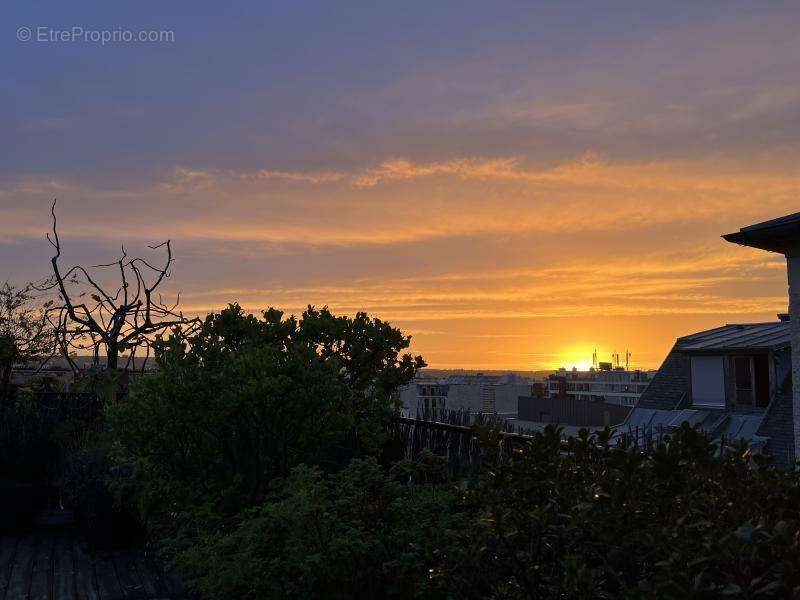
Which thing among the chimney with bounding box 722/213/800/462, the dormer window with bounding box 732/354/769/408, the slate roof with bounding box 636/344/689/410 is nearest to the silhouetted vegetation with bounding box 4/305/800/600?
the chimney with bounding box 722/213/800/462

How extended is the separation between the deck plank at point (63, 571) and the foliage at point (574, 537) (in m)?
3.41

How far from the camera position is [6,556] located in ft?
30.9

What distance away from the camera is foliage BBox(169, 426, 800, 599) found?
2.61 metres

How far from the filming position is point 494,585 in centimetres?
390

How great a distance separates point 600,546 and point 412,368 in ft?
29.9

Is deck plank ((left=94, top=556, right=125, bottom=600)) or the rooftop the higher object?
the rooftop

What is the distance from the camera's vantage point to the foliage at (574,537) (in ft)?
8.57

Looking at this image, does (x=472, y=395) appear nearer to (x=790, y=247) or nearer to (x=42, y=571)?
(x=790, y=247)

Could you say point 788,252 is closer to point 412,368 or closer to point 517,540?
point 412,368

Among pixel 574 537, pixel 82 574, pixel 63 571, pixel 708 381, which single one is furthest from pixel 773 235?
pixel 708 381

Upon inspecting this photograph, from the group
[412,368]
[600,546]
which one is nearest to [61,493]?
[412,368]

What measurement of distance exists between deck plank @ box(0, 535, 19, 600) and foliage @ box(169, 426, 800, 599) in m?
4.22

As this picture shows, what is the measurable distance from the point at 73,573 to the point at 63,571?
17 centimetres

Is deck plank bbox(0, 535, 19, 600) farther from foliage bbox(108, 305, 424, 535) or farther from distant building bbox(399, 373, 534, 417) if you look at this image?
distant building bbox(399, 373, 534, 417)
